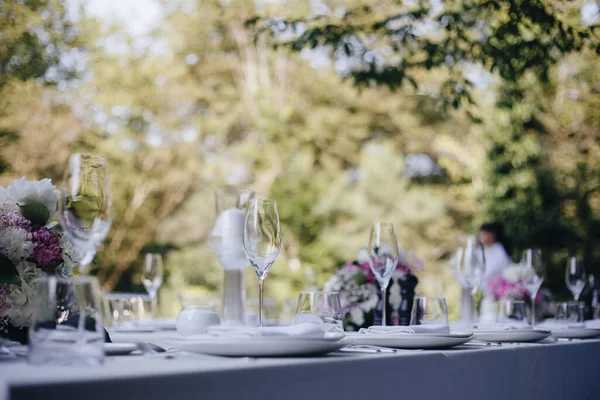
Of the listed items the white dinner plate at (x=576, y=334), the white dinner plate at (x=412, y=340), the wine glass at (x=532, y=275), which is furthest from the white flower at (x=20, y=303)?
the wine glass at (x=532, y=275)

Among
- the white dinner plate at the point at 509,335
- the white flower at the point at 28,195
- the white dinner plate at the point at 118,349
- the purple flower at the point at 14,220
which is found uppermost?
the white flower at the point at 28,195

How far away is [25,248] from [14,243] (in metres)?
0.02

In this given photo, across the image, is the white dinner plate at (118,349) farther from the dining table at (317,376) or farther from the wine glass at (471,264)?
the wine glass at (471,264)

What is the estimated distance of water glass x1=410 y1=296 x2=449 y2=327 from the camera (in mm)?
1458

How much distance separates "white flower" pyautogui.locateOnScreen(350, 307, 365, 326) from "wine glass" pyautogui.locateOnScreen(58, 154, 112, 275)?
3.59ft

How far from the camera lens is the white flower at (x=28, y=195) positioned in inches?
52.8

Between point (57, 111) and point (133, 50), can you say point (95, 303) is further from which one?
point (133, 50)

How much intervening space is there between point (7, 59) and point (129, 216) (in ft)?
11.5

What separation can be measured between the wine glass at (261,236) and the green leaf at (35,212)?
375mm

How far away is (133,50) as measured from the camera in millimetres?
12289

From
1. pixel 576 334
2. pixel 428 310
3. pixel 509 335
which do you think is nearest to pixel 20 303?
pixel 428 310

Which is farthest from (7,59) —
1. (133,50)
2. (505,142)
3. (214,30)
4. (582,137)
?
(582,137)

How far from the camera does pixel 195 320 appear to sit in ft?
4.90

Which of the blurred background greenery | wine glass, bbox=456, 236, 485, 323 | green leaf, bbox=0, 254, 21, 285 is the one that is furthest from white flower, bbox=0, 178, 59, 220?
the blurred background greenery
